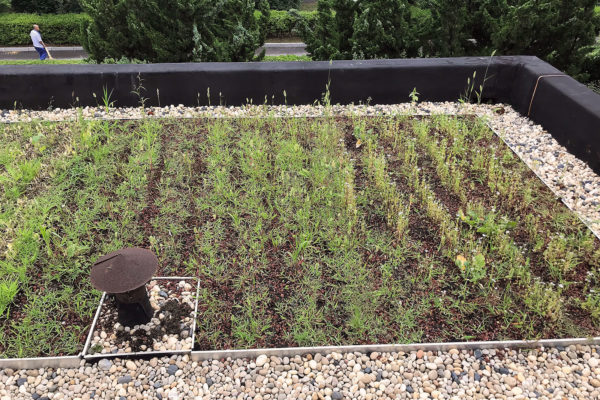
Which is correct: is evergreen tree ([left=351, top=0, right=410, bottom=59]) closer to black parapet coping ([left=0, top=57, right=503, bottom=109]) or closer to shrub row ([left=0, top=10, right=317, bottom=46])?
black parapet coping ([left=0, top=57, right=503, bottom=109])

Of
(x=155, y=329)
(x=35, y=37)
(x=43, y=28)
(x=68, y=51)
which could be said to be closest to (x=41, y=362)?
(x=155, y=329)

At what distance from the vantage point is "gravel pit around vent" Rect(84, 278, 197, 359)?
3064 millimetres

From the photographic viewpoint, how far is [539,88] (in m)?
5.55

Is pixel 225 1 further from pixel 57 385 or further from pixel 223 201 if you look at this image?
pixel 57 385

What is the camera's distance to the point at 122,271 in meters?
2.97

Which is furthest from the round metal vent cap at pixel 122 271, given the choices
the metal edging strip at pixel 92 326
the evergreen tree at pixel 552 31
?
the evergreen tree at pixel 552 31

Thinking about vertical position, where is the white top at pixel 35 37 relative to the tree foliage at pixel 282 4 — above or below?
below

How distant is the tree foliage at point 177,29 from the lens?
269 inches

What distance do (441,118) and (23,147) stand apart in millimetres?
4586

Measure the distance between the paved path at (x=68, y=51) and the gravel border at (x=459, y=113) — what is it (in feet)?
33.9

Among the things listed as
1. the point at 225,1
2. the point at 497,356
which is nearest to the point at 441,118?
the point at 497,356

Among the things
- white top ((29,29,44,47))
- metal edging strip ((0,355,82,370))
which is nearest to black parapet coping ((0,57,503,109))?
metal edging strip ((0,355,82,370))

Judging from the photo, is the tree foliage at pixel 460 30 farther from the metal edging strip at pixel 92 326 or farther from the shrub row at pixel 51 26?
the shrub row at pixel 51 26

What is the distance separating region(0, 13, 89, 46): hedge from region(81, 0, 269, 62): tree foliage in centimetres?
1051
